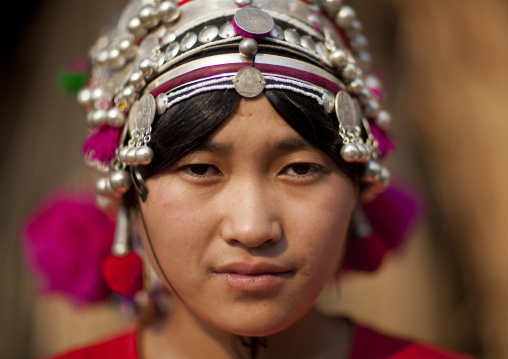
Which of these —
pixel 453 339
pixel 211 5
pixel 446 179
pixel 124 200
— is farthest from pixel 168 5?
pixel 453 339

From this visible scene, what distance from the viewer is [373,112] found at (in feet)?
5.32

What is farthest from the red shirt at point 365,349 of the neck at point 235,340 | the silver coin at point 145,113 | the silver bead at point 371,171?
the silver coin at point 145,113

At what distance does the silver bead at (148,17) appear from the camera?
1520mm

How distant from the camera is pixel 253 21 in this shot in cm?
138

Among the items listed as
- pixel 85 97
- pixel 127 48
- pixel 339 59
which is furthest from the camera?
pixel 85 97

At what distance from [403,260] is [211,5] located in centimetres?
200

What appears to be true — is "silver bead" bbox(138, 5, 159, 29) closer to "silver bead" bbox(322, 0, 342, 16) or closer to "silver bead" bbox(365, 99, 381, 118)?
"silver bead" bbox(322, 0, 342, 16)

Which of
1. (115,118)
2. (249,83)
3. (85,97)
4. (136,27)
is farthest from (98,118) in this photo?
(249,83)

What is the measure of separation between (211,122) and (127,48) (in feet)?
1.54

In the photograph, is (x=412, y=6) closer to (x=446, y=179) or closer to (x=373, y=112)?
(x=446, y=179)

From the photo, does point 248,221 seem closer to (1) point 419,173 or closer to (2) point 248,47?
(2) point 248,47

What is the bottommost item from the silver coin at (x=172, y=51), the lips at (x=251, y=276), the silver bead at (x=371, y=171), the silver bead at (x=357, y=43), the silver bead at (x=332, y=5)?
the lips at (x=251, y=276)

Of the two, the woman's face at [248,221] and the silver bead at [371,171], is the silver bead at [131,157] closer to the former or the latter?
the woman's face at [248,221]

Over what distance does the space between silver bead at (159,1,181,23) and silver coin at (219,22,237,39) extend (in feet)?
0.60
